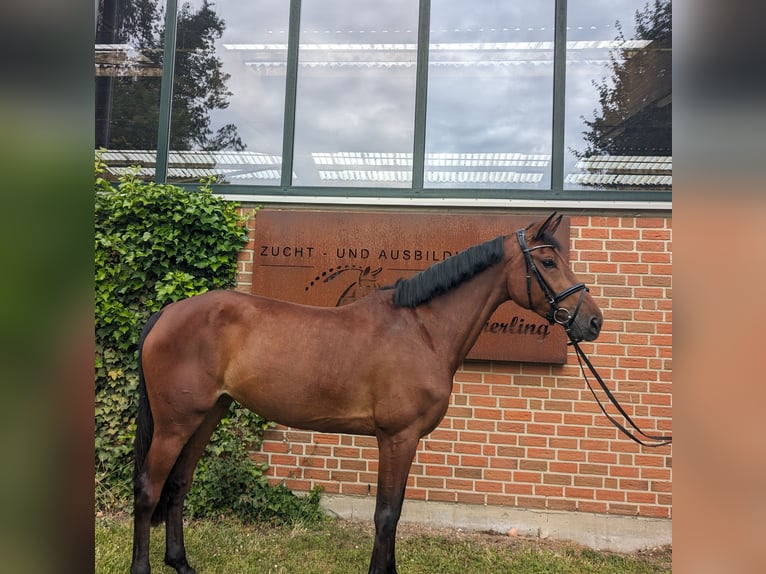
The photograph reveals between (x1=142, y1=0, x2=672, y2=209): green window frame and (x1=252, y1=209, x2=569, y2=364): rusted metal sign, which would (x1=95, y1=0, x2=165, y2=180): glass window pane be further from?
(x1=252, y1=209, x2=569, y2=364): rusted metal sign

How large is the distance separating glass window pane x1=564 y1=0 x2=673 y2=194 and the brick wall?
48 cm

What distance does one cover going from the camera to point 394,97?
4312mm

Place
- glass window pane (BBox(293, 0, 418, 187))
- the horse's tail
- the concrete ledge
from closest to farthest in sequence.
Result: the horse's tail, the concrete ledge, glass window pane (BBox(293, 0, 418, 187))

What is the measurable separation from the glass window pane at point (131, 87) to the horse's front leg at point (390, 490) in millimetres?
3505

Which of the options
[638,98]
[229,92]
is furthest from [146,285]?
[638,98]

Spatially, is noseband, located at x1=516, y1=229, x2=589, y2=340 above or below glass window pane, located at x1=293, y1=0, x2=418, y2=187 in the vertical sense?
below

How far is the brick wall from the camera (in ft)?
12.0

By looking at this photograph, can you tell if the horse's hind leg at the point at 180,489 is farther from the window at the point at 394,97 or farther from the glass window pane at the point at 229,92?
the glass window pane at the point at 229,92

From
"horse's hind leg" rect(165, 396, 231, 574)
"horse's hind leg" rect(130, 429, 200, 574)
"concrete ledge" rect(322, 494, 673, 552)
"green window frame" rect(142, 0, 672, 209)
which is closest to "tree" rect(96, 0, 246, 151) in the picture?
"green window frame" rect(142, 0, 672, 209)

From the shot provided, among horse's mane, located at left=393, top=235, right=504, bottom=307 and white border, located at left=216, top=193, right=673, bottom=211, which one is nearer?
horse's mane, located at left=393, top=235, right=504, bottom=307

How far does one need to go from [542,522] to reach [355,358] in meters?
2.20

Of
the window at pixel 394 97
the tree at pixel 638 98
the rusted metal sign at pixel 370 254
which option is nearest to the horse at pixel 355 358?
the rusted metal sign at pixel 370 254

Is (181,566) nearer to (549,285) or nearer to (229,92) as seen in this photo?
(549,285)

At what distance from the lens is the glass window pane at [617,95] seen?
3980 millimetres
